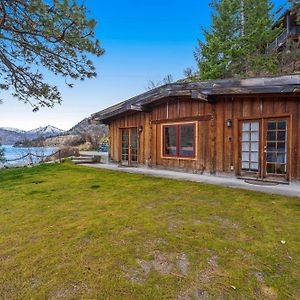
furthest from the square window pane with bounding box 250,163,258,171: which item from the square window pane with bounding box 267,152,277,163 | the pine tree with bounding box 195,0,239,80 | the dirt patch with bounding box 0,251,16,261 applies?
the pine tree with bounding box 195,0,239,80

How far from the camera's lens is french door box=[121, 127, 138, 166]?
10.5 metres

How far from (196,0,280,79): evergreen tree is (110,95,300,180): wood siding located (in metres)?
10.4

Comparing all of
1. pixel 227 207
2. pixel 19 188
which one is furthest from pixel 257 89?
pixel 19 188

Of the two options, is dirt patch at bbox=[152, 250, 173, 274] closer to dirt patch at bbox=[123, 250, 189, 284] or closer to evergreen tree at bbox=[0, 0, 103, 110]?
dirt patch at bbox=[123, 250, 189, 284]

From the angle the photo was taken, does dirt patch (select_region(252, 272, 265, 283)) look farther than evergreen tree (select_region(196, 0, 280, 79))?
No

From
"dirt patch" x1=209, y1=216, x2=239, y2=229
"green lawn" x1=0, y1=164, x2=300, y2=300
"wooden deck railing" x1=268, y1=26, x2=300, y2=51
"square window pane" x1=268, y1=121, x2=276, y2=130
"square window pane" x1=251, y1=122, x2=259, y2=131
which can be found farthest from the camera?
"wooden deck railing" x1=268, y1=26, x2=300, y2=51

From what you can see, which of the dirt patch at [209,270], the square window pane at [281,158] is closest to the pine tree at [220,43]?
the square window pane at [281,158]

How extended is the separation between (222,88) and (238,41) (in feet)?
43.8

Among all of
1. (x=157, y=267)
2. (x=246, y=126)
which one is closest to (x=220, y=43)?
(x=246, y=126)

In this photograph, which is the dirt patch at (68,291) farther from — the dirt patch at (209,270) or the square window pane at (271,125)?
the square window pane at (271,125)

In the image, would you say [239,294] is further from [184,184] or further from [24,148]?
[24,148]

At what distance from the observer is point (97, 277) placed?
2.18 m

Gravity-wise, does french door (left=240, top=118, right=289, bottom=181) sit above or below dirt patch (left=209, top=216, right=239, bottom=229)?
above

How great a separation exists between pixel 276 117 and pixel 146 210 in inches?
181
